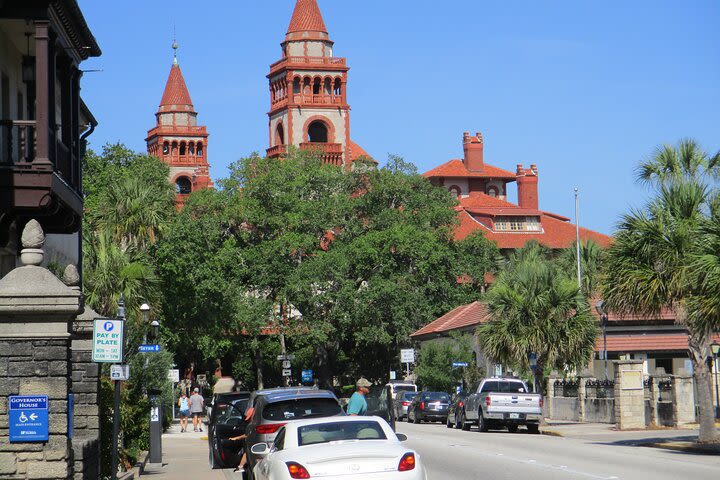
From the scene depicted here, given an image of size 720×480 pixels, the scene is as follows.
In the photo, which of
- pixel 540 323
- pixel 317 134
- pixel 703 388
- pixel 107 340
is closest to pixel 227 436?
pixel 107 340

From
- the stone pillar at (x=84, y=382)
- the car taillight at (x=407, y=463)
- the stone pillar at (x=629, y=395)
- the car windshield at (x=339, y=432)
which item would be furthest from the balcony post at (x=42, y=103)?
the stone pillar at (x=629, y=395)

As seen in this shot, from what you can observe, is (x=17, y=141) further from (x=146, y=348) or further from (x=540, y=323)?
(x=540, y=323)

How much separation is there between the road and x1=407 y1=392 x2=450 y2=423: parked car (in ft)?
52.6

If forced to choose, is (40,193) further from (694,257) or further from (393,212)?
(393,212)

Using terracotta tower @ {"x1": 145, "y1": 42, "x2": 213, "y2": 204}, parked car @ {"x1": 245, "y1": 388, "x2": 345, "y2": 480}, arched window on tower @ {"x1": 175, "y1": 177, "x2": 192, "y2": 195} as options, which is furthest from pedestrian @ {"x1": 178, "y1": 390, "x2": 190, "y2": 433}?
arched window on tower @ {"x1": 175, "y1": 177, "x2": 192, "y2": 195}

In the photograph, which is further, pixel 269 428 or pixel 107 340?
pixel 269 428

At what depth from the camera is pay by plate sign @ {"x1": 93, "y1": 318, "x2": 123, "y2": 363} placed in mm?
16422

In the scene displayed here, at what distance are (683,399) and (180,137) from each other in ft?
375

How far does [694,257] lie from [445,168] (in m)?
109

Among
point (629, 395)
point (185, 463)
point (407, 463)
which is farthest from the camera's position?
point (629, 395)

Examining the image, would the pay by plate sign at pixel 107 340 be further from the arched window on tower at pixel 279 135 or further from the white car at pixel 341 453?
the arched window on tower at pixel 279 135

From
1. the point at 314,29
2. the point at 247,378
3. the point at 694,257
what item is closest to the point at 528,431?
the point at 694,257

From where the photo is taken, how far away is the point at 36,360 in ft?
43.6

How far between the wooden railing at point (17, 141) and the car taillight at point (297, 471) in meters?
9.08
